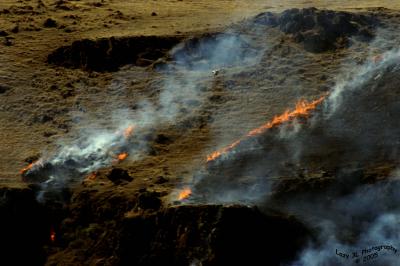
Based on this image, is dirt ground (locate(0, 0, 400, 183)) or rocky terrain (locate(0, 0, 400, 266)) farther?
dirt ground (locate(0, 0, 400, 183))

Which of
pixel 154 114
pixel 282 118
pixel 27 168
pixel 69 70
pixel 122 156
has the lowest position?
pixel 27 168

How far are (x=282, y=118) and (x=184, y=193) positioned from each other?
17.1ft

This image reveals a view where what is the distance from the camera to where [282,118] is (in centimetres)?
1891

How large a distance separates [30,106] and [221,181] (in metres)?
8.56

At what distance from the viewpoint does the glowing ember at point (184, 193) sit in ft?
48.8

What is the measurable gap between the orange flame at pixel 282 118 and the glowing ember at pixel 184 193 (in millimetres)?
1925

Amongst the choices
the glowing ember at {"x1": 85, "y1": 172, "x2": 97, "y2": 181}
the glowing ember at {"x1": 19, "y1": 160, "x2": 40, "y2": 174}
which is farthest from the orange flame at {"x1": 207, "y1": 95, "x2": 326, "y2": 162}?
the glowing ember at {"x1": 19, "y1": 160, "x2": 40, "y2": 174}

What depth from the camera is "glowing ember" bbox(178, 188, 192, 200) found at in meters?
14.9

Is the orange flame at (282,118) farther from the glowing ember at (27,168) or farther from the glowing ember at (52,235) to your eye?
the glowing ember at (27,168)

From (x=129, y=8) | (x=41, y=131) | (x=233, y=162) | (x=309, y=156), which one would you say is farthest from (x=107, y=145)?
(x=129, y=8)

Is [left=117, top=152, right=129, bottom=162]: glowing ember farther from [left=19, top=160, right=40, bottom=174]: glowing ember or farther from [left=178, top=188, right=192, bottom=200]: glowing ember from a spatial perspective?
[left=178, top=188, right=192, bottom=200]: glowing ember

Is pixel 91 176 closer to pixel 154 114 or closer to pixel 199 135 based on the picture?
pixel 199 135

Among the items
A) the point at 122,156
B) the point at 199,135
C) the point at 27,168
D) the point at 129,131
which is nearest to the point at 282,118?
the point at 199,135

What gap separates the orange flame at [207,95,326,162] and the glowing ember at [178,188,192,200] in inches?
75.8
